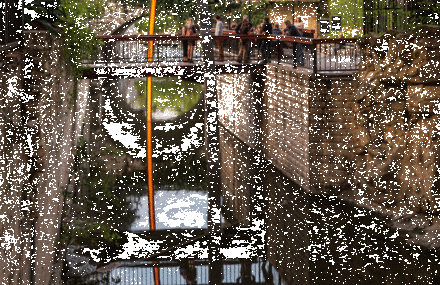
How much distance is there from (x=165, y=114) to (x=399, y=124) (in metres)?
19.3

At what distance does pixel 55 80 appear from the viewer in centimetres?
1013

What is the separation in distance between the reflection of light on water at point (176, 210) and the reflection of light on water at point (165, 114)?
1411 centimetres

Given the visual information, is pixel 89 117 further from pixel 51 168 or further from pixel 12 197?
pixel 12 197

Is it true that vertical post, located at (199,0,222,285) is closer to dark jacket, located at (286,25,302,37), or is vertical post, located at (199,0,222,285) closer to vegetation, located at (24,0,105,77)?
vegetation, located at (24,0,105,77)

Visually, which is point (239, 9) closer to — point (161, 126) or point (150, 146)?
point (161, 126)

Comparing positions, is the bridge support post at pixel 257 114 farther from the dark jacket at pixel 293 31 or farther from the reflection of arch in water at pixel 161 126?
the reflection of arch in water at pixel 161 126

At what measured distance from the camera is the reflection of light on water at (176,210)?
1365 cm

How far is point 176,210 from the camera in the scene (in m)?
14.9

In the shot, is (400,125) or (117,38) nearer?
→ (400,125)

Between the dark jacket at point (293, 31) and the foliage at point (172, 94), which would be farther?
the foliage at point (172, 94)

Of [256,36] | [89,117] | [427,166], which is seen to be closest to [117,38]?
[256,36]

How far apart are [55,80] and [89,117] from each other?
65.6 ft

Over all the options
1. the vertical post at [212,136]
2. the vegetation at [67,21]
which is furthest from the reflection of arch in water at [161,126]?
the vegetation at [67,21]

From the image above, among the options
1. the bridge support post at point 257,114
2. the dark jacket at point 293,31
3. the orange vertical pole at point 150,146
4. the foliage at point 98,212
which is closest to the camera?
the foliage at point 98,212
